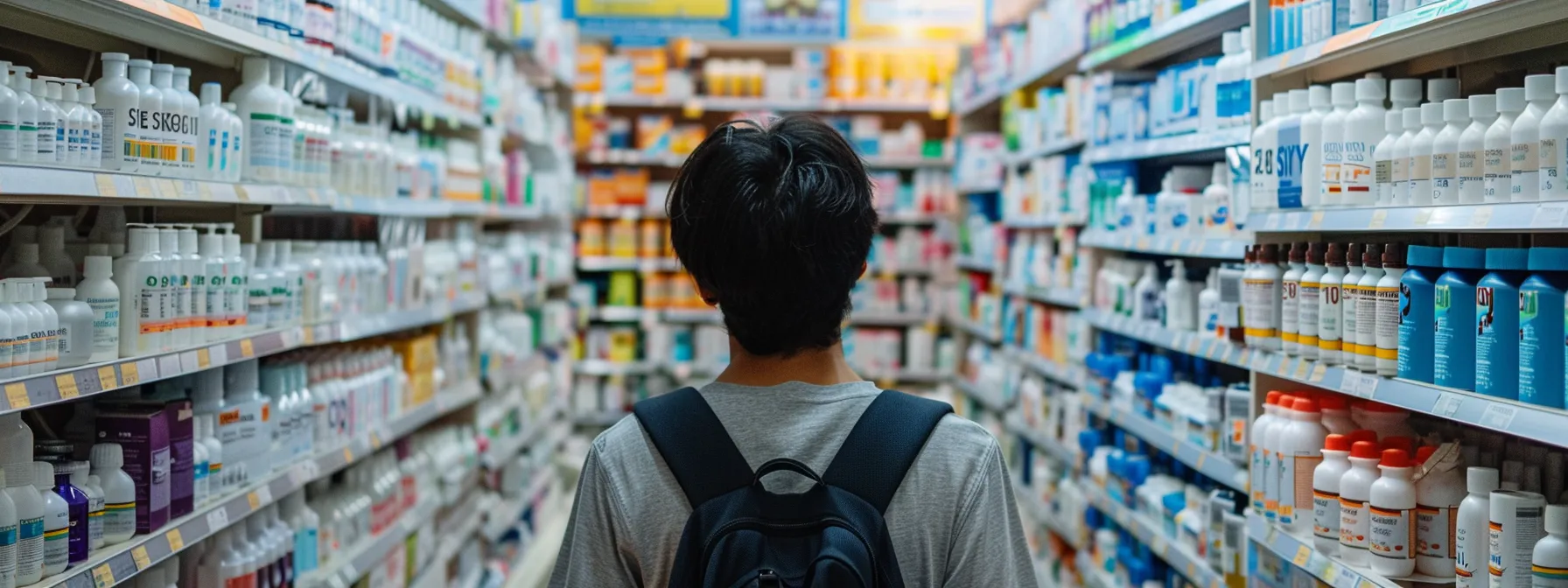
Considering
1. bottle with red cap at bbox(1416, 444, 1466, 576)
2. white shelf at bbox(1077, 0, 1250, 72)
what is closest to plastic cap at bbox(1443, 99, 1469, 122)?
bottle with red cap at bbox(1416, 444, 1466, 576)

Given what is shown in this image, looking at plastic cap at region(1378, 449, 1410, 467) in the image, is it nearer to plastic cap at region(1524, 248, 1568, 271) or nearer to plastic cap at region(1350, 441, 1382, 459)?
plastic cap at region(1350, 441, 1382, 459)

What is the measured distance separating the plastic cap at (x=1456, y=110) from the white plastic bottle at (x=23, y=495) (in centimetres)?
264

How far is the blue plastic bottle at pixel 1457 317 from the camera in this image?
2242 mm

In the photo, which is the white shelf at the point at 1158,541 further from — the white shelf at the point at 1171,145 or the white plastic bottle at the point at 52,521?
the white plastic bottle at the point at 52,521

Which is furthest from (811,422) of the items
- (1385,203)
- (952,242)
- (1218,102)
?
(952,242)

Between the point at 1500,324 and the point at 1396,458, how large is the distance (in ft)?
1.31

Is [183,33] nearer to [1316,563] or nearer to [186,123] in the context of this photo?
[186,123]

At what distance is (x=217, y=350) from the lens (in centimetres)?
283

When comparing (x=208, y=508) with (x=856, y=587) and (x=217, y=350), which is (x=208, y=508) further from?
(x=856, y=587)

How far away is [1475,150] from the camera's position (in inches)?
87.7

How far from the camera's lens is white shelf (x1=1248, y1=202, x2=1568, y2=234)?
2021mm

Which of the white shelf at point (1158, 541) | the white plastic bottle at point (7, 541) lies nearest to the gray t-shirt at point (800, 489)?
the white plastic bottle at point (7, 541)

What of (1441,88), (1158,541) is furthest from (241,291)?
(1158,541)

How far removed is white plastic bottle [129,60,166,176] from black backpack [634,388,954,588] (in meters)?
1.47
